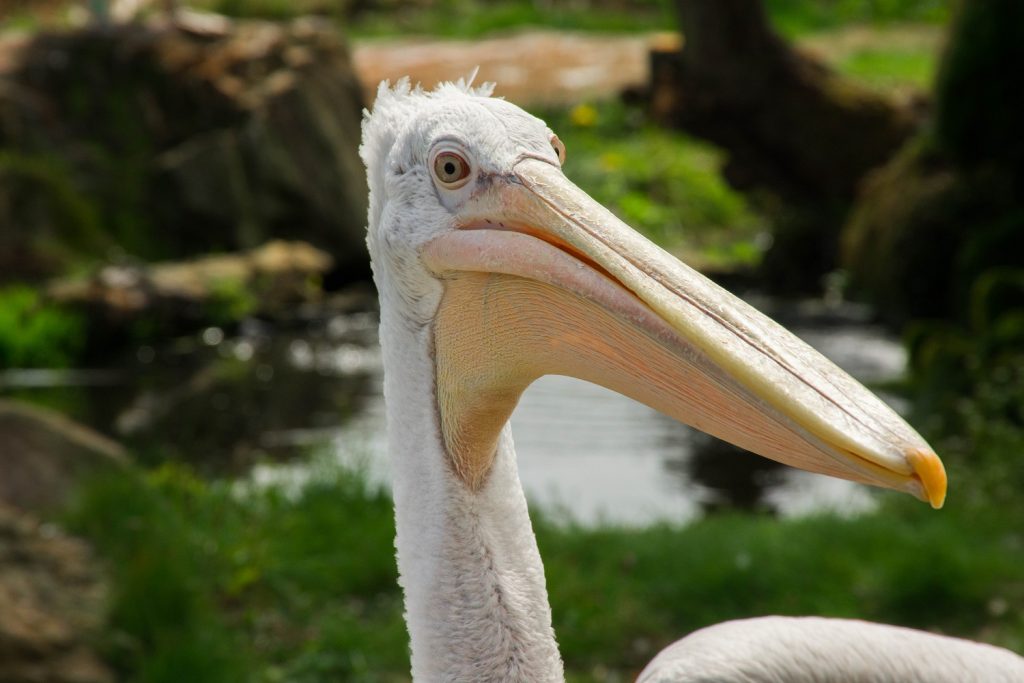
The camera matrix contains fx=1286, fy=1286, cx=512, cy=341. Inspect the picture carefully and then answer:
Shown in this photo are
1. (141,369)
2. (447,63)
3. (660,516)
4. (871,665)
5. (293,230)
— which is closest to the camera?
(871,665)

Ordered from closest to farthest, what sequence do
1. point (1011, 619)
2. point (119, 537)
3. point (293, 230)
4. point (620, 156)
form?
Result: point (1011, 619), point (119, 537), point (293, 230), point (620, 156)

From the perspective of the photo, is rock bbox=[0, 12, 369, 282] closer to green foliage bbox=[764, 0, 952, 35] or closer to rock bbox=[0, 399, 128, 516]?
rock bbox=[0, 399, 128, 516]

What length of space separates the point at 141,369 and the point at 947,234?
5468 millimetres

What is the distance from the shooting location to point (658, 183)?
14.3 m

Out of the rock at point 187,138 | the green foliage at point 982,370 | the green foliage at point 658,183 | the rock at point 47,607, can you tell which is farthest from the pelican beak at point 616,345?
the green foliage at point 658,183

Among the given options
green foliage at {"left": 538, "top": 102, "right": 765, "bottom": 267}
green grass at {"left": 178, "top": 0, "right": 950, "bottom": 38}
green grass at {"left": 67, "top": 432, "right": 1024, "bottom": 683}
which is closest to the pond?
green grass at {"left": 67, "top": 432, "right": 1024, "bottom": 683}

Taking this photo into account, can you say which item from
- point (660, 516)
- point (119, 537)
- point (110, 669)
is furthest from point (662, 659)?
point (660, 516)

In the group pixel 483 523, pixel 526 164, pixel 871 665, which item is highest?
pixel 526 164

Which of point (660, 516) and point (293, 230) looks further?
point (293, 230)

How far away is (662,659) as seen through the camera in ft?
7.62

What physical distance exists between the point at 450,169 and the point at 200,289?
8257 millimetres

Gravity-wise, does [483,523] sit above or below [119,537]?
below

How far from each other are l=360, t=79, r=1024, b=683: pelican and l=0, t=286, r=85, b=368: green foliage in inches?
291

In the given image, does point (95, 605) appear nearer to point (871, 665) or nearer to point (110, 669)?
point (110, 669)
